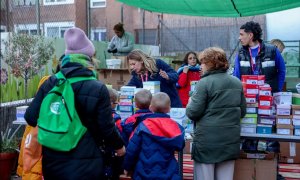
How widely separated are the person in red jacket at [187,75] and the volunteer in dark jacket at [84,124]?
399 centimetres

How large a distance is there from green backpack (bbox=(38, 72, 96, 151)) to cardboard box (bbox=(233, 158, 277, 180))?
1984 millimetres

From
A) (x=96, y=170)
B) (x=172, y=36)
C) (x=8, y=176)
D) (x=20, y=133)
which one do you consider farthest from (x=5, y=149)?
(x=172, y=36)

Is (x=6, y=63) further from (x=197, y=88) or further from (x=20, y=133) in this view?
(x=197, y=88)

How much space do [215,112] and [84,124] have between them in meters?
1.33

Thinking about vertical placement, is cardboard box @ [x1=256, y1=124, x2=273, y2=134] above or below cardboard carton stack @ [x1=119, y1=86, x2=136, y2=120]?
below

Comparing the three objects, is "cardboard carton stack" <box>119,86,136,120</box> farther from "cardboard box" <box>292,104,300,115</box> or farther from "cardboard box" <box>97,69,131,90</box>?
"cardboard box" <box>97,69,131,90</box>

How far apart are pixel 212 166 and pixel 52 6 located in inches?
278

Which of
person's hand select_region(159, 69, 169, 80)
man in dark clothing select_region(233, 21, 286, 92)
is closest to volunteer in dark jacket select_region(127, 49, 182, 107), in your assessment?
person's hand select_region(159, 69, 169, 80)

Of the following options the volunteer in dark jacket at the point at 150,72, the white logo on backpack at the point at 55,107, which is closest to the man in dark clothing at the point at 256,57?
the volunteer in dark jacket at the point at 150,72

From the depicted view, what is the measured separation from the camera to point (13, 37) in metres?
5.95

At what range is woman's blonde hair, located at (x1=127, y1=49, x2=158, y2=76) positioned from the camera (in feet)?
15.8

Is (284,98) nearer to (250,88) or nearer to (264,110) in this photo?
(264,110)

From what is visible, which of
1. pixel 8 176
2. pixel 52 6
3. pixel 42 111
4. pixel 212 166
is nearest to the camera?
pixel 42 111

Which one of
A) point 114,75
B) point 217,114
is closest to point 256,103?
point 217,114
